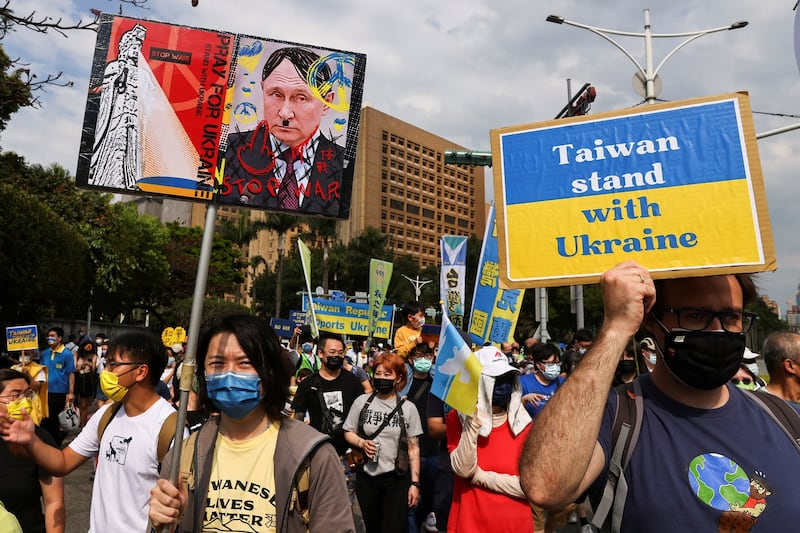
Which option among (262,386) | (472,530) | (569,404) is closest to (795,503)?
(569,404)

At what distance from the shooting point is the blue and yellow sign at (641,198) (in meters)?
1.81

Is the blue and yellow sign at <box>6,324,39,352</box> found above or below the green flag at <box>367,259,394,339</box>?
below

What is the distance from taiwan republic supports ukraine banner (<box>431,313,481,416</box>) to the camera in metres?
4.29

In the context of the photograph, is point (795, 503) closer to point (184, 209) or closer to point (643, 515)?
point (643, 515)

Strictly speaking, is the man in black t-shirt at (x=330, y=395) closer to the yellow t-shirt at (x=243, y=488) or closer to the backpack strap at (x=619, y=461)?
the yellow t-shirt at (x=243, y=488)

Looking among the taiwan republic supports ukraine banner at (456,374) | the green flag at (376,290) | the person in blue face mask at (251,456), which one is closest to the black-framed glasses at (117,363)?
the person in blue face mask at (251,456)

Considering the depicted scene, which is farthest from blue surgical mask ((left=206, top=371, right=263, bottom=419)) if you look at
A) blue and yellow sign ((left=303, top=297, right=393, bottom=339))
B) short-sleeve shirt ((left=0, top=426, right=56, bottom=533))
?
blue and yellow sign ((left=303, top=297, right=393, bottom=339))

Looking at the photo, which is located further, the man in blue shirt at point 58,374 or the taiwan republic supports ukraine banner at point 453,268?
the taiwan republic supports ukraine banner at point 453,268

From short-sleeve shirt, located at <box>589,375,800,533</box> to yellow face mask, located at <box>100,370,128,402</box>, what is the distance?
9.16ft

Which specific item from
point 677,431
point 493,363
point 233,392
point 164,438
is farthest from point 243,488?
point 493,363

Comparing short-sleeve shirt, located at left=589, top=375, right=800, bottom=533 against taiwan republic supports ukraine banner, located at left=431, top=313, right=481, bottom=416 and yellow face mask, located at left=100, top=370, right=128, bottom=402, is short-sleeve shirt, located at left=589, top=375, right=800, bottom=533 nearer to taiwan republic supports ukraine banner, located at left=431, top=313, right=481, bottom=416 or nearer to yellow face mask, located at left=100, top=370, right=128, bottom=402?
taiwan republic supports ukraine banner, located at left=431, top=313, right=481, bottom=416

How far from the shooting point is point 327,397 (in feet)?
20.5

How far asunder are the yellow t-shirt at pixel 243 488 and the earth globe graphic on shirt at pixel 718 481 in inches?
59.3

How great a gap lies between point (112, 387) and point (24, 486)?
66 centimetres
